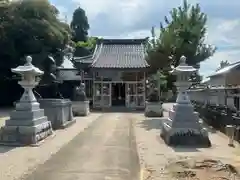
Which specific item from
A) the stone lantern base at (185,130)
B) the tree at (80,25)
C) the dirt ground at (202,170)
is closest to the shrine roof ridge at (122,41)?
the tree at (80,25)

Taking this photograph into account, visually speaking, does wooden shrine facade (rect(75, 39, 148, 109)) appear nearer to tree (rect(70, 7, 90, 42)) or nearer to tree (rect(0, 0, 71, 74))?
tree (rect(0, 0, 71, 74))

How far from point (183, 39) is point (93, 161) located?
14.5m

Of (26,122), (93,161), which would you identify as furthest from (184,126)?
(26,122)

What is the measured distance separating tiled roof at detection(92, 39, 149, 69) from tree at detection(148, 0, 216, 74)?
768cm

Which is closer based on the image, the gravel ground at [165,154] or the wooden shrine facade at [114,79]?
the gravel ground at [165,154]

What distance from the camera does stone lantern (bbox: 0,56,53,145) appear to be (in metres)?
11.9

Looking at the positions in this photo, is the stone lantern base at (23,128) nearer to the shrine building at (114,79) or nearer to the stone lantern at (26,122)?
the stone lantern at (26,122)

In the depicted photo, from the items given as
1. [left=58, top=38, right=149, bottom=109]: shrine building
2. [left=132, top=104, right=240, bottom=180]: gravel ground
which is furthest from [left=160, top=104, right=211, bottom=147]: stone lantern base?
[left=58, top=38, right=149, bottom=109]: shrine building

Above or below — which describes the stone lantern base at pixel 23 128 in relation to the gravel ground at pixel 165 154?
above

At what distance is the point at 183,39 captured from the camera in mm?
22219

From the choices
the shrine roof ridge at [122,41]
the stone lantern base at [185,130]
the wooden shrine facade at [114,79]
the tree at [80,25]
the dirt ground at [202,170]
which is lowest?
the dirt ground at [202,170]

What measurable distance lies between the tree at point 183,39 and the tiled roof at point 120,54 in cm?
768

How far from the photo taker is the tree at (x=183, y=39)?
73.0ft

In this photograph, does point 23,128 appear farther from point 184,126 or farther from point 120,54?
point 120,54
